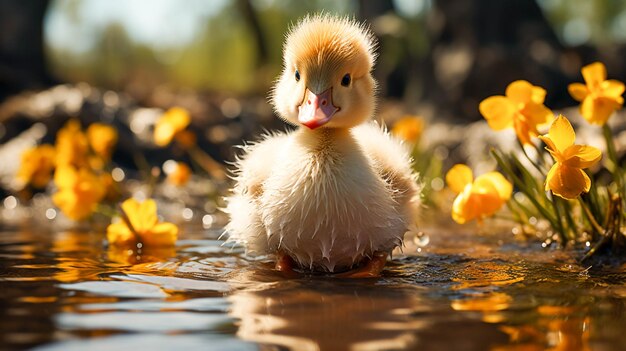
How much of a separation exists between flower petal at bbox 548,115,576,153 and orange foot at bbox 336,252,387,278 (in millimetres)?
969

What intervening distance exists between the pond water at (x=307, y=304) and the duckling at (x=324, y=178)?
0.59 ft

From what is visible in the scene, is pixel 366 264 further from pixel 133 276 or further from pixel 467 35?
pixel 467 35

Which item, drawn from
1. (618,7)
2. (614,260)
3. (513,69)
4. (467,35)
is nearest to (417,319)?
(614,260)

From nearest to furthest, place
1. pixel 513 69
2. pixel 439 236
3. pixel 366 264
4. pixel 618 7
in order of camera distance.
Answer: pixel 366 264, pixel 439 236, pixel 513 69, pixel 618 7

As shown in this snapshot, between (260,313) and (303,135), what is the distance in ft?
4.35

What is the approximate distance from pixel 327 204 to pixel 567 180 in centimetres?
106

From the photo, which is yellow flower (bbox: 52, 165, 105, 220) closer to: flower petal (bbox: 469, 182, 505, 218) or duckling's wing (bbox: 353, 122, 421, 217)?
duckling's wing (bbox: 353, 122, 421, 217)

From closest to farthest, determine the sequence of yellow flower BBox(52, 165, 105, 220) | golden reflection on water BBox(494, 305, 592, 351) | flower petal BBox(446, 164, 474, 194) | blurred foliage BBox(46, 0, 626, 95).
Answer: golden reflection on water BBox(494, 305, 592, 351)
flower petal BBox(446, 164, 474, 194)
yellow flower BBox(52, 165, 105, 220)
blurred foliage BBox(46, 0, 626, 95)

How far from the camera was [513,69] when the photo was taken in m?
11.8

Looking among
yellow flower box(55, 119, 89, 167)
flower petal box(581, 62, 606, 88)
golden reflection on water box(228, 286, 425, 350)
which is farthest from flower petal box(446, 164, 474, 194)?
yellow flower box(55, 119, 89, 167)

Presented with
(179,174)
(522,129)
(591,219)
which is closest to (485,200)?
(522,129)

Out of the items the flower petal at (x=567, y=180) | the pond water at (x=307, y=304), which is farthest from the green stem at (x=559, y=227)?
the flower petal at (x=567, y=180)

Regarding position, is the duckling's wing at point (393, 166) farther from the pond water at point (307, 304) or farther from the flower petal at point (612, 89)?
the flower petal at point (612, 89)

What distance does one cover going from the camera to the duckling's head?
3.42m
